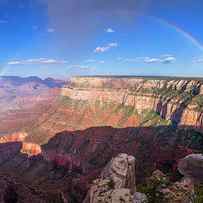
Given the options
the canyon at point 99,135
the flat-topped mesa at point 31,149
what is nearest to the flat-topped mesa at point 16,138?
the canyon at point 99,135

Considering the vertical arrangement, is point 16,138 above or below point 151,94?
below

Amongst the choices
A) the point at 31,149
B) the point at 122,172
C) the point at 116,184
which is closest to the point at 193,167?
the point at 122,172

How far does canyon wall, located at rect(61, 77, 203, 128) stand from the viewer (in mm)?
99019

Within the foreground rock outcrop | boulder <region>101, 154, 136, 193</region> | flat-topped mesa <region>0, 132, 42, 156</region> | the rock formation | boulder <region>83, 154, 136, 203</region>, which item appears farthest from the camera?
flat-topped mesa <region>0, 132, 42, 156</region>

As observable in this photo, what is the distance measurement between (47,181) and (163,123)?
51.2m

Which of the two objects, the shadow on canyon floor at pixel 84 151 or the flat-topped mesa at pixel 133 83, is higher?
the flat-topped mesa at pixel 133 83

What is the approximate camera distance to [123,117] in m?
138

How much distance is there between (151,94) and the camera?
130125 millimetres

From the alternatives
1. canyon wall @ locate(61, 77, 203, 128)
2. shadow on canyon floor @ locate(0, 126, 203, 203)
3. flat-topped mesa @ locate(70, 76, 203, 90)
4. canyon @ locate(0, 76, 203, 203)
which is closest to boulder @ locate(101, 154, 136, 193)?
canyon @ locate(0, 76, 203, 203)

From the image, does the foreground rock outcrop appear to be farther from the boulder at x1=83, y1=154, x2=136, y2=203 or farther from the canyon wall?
the canyon wall

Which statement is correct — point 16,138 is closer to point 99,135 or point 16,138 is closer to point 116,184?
point 99,135

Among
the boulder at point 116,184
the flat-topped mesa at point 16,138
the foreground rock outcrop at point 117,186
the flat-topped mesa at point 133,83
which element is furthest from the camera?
the flat-topped mesa at point 16,138

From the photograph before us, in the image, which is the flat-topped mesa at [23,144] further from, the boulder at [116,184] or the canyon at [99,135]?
the boulder at [116,184]

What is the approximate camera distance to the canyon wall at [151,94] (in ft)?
325
